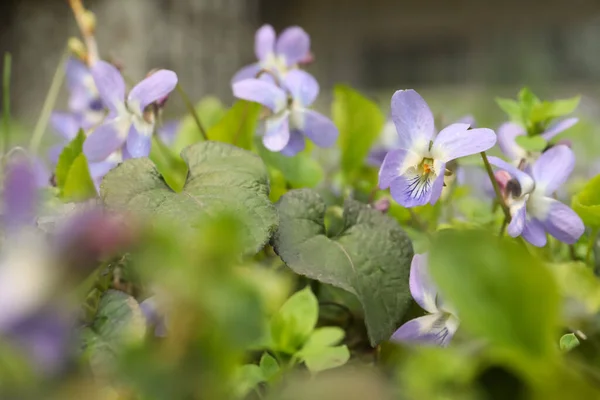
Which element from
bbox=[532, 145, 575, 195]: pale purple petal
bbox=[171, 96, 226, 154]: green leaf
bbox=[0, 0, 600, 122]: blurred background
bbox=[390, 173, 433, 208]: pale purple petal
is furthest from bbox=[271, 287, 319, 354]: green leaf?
bbox=[0, 0, 600, 122]: blurred background

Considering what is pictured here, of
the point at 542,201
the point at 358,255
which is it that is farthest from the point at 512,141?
the point at 358,255

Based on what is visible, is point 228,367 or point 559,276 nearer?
point 228,367

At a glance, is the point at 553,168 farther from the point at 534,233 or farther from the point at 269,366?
the point at 269,366

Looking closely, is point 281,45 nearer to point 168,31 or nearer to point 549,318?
point 549,318

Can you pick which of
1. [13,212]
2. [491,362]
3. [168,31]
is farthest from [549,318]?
[168,31]

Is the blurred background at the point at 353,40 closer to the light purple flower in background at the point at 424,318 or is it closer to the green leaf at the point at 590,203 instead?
the green leaf at the point at 590,203

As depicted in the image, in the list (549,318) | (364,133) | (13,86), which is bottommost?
(13,86)

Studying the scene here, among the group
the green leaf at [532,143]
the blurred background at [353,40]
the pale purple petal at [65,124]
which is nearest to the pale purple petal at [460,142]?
the green leaf at [532,143]
